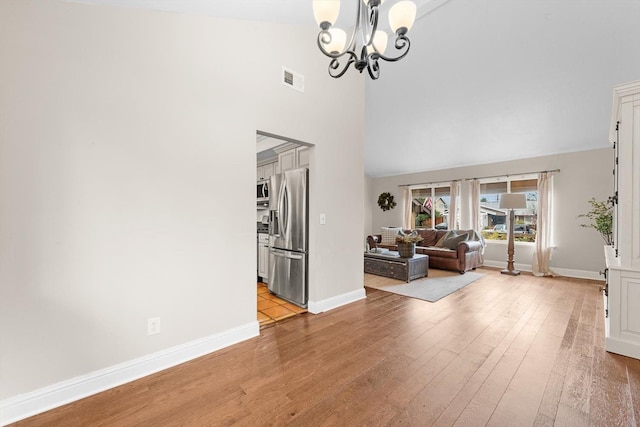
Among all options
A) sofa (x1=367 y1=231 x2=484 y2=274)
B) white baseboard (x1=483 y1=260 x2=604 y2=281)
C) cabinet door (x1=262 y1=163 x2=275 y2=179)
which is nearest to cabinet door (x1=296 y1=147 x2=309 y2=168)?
cabinet door (x1=262 y1=163 x2=275 y2=179)

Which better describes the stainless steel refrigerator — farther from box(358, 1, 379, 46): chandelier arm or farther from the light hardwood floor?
box(358, 1, 379, 46): chandelier arm

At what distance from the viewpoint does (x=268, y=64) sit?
2.57 meters

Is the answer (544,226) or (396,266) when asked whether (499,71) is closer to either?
Result: (544,226)

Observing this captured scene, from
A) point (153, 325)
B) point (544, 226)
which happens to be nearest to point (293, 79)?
point (153, 325)

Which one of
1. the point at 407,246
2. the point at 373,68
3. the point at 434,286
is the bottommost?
the point at 434,286

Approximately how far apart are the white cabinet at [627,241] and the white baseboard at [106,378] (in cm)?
332

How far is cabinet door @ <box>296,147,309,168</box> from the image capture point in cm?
340

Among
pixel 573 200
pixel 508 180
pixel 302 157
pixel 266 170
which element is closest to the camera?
pixel 302 157

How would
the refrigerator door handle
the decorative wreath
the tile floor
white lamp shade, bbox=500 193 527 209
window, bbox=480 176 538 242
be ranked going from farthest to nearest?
the decorative wreath
window, bbox=480 176 538 242
white lamp shade, bbox=500 193 527 209
the refrigerator door handle
the tile floor

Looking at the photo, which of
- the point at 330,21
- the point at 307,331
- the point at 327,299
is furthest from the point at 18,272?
the point at 327,299

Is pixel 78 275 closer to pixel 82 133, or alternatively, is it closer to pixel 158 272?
pixel 158 272

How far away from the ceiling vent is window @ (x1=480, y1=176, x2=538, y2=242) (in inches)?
208

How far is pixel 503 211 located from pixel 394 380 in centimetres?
585

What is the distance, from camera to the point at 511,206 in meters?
4.94
